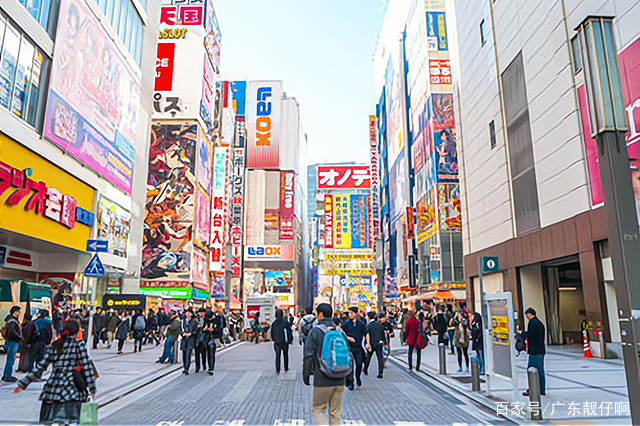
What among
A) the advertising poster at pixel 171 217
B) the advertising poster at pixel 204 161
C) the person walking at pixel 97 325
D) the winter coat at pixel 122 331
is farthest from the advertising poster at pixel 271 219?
the winter coat at pixel 122 331

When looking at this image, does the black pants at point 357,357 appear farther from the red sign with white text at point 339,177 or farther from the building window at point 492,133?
the red sign with white text at point 339,177

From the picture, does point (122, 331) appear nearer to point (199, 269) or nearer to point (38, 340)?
point (38, 340)

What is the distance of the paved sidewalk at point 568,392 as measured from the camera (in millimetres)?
7617

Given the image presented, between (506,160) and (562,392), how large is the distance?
18.5 meters

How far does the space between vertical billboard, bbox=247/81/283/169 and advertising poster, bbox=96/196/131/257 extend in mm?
60310

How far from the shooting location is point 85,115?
2234 centimetres

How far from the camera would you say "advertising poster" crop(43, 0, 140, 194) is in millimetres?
19822

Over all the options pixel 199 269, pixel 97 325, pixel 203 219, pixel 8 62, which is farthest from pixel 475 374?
pixel 203 219

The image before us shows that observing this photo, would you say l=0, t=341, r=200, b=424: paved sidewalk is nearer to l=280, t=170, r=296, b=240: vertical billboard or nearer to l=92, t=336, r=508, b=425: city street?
l=92, t=336, r=508, b=425: city street

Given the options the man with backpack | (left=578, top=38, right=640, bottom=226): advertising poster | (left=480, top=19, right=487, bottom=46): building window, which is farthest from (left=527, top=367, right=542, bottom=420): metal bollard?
(left=480, top=19, right=487, bottom=46): building window

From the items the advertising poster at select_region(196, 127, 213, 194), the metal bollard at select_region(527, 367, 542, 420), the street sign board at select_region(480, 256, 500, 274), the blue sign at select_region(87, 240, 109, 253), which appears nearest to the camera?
the metal bollard at select_region(527, 367, 542, 420)

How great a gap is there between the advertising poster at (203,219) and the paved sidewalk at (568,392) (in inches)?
1549

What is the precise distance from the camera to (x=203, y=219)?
54.0 metres

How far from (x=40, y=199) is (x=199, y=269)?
119 ft
